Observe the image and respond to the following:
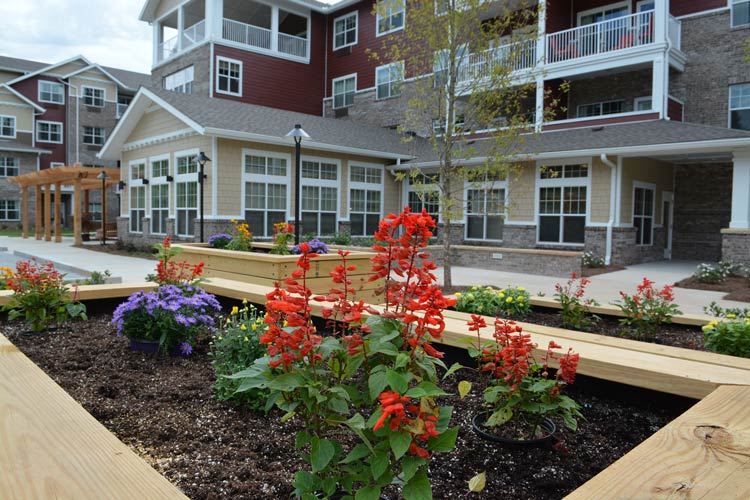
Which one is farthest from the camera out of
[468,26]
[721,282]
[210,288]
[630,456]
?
[721,282]

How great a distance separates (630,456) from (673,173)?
18.2 m

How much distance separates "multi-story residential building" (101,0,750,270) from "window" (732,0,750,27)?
0.03 m

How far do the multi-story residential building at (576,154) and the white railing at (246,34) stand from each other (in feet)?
21.4

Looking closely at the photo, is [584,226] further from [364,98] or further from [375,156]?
[364,98]

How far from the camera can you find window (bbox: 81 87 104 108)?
36.5 meters

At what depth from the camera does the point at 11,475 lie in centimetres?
144

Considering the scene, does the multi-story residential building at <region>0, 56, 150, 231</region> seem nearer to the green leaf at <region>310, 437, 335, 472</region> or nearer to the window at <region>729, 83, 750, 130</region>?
the window at <region>729, 83, 750, 130</region>

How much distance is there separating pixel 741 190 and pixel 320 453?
1446cm

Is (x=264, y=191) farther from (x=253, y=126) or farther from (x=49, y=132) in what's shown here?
(x=49, y=132)

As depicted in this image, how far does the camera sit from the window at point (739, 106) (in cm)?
1644

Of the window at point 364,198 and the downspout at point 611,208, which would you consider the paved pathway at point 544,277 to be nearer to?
the downspout at point 611,208

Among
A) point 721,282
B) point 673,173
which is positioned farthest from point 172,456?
point 673,173

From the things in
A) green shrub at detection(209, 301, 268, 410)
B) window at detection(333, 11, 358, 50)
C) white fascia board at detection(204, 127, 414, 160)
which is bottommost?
green shrub at detection(209, 301, 268, 410)

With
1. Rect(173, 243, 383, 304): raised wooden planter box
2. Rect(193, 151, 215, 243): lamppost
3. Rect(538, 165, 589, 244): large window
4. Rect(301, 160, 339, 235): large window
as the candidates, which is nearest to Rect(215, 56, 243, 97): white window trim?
Rect(301, 160, 339, 235): large window
